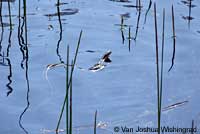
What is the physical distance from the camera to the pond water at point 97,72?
365cm

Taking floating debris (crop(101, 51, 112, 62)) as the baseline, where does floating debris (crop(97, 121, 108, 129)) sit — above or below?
below

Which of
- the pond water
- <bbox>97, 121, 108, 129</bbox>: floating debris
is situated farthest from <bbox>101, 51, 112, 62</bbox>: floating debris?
<bbox>97, 121, 108, 129</bbox>: floating debris

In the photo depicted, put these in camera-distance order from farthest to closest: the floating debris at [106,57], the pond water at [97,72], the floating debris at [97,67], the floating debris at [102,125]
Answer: the floating debris at [106,57], the floating debris at [97,67], the pond water at [97,72], the floating debris at [102,125]

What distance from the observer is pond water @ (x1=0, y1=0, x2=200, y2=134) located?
365 centimetres

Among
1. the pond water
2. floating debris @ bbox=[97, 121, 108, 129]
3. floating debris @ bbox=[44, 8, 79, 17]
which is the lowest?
floating debris @ bbox=[97, 121, 108, 129]

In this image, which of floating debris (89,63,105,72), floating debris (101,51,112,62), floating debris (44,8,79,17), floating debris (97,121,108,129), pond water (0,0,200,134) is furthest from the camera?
floating debris (44,8,79,17)

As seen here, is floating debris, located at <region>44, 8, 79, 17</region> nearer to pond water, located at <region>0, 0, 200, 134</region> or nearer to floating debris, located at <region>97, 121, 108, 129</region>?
pond water, located at <region>0, 0, 200, 134</region>

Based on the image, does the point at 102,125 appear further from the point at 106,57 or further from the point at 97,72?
Answer: the point at 106,57

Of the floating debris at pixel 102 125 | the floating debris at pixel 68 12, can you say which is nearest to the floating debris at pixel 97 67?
the floating debris at pixel 102 125

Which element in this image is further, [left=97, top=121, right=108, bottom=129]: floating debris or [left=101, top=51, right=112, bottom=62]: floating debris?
→ [left=101, top=51, right=112, bottom=62]: floating debris

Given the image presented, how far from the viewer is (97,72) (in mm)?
4344

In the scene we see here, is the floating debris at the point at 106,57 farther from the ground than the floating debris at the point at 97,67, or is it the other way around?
the floating debris at the point at 106,57

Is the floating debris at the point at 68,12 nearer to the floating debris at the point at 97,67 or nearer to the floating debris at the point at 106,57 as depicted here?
the floating debris at the point at 106,57

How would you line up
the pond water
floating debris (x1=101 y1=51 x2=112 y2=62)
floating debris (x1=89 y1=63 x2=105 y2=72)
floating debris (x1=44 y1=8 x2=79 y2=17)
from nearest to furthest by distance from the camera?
the pond water < floating debris (x1=89 y1=63 x2=105 y2=72) < floating debris (x1=101 y1=51 x2=112 y2=62) < floating debris (x1=44 y1=8 x2=79 y2=17)
